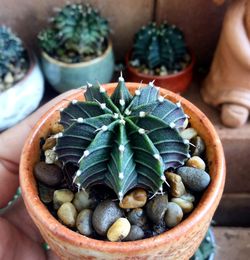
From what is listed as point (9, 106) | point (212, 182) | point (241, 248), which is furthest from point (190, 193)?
point (9, 106)

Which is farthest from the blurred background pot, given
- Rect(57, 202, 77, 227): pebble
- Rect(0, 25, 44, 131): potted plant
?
Rect(57, 202, 77, 227): pebble

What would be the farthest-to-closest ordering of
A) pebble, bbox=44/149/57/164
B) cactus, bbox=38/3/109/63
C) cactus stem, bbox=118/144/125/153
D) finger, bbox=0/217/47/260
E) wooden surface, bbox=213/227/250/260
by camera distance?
cactus, bbox=38/3/109/63, wooden surface, bbox=213/227/250/260, finger, bbox=0/217/47/260, pebble, bbox=44/149/57/164, cactus stem, bbox=118/144/125/153

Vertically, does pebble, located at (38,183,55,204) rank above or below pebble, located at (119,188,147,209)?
below

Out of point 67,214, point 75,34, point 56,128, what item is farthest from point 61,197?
point 75,34

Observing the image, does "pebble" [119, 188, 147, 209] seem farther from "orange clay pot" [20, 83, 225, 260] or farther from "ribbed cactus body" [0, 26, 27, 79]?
"ribbed cactus body" [0, 26, 27, 79]

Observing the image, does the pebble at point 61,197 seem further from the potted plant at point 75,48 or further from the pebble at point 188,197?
the potted plant at point 75,48

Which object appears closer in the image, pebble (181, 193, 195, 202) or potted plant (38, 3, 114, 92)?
pebble (181, 193, 195, 202)
